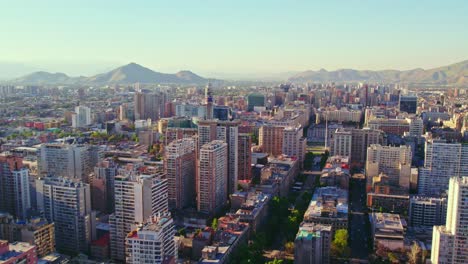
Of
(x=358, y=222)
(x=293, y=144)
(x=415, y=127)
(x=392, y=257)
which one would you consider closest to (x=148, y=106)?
(x=293, y=144)

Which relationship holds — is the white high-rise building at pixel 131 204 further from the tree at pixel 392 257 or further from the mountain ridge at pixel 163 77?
the mountain ridge at pixel 163 77

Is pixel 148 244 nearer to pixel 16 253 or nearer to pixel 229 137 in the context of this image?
pixel 16 253

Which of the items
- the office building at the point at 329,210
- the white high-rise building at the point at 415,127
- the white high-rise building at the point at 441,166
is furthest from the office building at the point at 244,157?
the white high-rise building at the point at 415,127

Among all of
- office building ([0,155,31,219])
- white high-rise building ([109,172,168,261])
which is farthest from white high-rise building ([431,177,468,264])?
office building ([0,155,31,219])

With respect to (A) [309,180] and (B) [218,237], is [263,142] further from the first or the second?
(B) [218,237]

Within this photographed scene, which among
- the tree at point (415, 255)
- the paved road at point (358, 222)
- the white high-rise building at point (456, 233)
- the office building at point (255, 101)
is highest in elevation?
the office building at point (255, 101)

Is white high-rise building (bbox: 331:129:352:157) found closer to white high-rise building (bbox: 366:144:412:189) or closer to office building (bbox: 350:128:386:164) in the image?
office building (bbox: 350:128:386:164)
